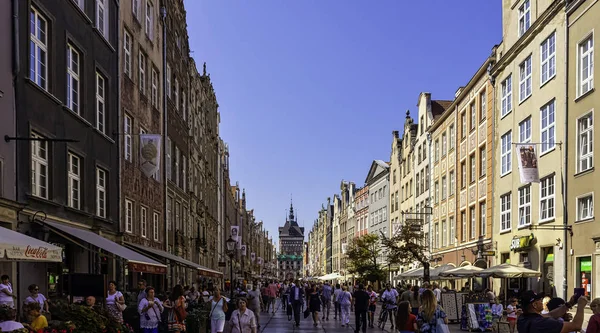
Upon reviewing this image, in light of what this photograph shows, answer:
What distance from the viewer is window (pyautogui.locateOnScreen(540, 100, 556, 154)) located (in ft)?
94.4

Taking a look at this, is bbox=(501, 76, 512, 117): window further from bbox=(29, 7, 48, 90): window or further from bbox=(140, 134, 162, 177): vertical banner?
bbox=(29, 7, 48, 90): window

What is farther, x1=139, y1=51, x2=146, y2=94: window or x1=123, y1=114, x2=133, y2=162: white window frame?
x1=139, y1=51, x2=146, y2=94: window

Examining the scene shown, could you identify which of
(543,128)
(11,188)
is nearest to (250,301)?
(11,188)

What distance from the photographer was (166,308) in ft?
50.6

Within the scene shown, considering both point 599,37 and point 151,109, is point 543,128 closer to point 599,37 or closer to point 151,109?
point 599,37

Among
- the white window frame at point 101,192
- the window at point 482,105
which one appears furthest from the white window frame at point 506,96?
the white window frame at point 101,192

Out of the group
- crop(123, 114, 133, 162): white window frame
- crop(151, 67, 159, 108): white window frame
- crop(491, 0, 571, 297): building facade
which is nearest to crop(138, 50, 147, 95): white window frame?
crop(151, 67, 159, 108): white window frame

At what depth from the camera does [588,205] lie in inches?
1010

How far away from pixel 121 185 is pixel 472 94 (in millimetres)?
22859

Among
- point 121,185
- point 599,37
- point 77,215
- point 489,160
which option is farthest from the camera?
point 489,160

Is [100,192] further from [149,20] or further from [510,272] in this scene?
[510,272]

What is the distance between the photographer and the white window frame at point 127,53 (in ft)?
89.7

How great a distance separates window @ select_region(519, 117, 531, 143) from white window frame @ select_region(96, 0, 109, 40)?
18420 mm

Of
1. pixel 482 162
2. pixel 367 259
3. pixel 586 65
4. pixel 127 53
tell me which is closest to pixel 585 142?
pixel 586 65
